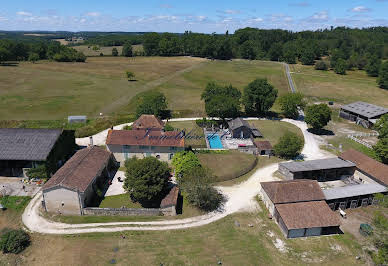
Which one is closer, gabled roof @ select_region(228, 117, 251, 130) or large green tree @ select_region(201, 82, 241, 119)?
gabled roof @ select_region(228, 117, 251, 130)

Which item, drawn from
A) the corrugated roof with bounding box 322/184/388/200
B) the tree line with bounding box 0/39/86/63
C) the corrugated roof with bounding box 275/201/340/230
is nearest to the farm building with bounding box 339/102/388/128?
the corrugated roof with bounding box 322/184/388/200

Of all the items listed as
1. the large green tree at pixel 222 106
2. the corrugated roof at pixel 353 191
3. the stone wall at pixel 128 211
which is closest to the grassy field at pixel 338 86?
the large green tree at pixel 222 106

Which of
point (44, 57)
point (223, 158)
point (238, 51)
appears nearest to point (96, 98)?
point (223, 158)

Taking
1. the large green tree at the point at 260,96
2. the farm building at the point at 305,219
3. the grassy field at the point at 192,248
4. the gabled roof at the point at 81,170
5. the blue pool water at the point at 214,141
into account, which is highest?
the large green tree at the point at 260,96

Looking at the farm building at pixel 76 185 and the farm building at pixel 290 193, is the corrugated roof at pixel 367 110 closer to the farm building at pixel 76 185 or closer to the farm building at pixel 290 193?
the farm building at pixel 290 193

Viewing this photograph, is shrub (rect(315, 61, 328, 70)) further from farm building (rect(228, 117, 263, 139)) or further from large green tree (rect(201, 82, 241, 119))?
farm building (rect(228, 117, 263, 139))

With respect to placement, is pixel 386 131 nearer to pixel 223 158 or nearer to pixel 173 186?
pixel 223 158

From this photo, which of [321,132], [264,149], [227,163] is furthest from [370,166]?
[227,163]
